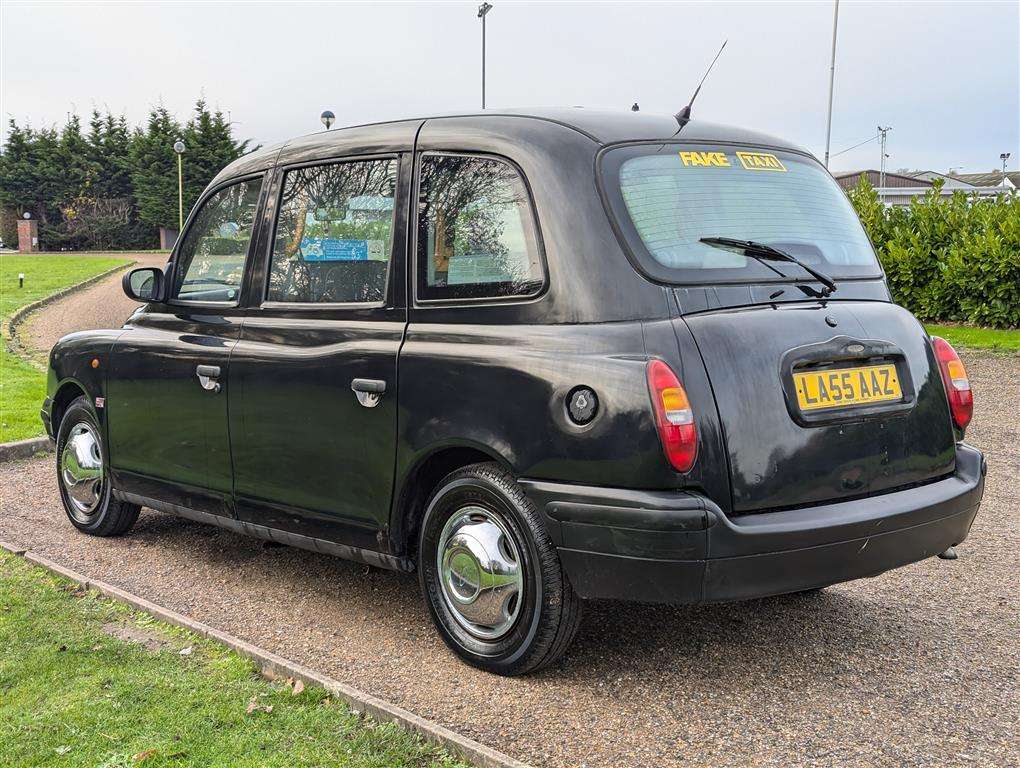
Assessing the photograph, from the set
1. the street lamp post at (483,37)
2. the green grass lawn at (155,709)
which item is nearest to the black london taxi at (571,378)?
the green grass lawn at (155,709)

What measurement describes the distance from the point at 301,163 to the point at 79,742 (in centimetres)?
262

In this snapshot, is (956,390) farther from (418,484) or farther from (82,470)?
(82,470)

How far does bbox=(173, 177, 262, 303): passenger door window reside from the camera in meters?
5.13

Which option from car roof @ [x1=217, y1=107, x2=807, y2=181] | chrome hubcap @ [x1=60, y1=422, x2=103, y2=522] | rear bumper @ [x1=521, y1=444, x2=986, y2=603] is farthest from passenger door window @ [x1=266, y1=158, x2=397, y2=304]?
chrome hubcap @ [x1=60, y1=422, x2=103, y2=522]

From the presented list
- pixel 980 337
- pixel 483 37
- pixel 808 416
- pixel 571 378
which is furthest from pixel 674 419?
pixel 483 37

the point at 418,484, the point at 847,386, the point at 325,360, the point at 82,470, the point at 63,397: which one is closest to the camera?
the point at 847,386

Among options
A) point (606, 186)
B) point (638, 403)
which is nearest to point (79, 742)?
point (638, 403)

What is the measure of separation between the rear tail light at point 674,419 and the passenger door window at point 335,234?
4.64ft

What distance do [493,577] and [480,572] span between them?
62mm

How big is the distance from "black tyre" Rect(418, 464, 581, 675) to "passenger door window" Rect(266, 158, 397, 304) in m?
0.96

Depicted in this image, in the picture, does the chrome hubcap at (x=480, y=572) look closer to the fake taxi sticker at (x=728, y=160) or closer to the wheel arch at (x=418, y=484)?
the wheel arch at (x=418, y=484)

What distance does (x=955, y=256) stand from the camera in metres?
15.8

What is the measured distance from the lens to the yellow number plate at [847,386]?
3.59 m

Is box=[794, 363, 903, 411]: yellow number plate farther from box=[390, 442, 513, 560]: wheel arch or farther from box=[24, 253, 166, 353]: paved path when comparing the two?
box=[24, 253, 166, 353]: paved path
